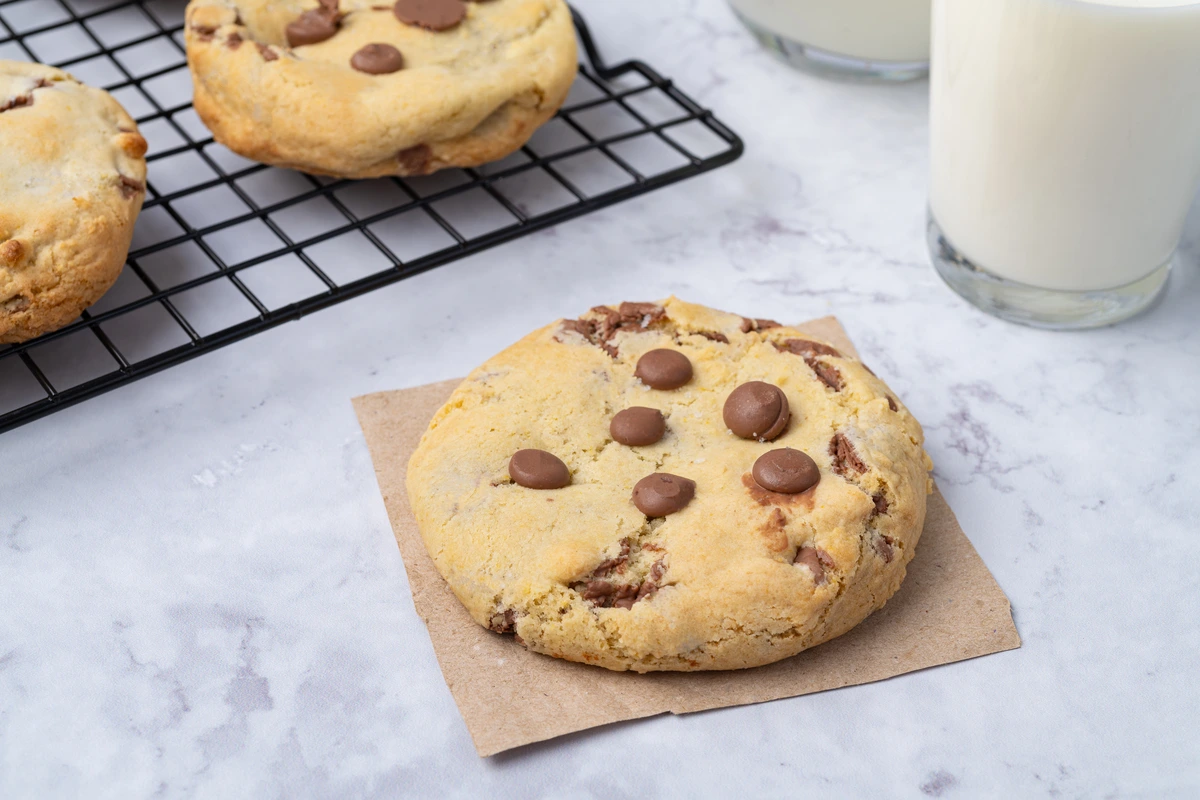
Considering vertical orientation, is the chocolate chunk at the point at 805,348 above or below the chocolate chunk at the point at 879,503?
above

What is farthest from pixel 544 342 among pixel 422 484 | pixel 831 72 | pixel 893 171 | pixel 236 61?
pixel 831 72

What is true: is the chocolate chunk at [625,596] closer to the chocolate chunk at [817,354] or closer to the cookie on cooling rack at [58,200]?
the chocolate chunk at [817,354]

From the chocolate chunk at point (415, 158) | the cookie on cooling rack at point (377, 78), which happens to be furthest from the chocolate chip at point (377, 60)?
the chocolate chunk at point (415, 158)

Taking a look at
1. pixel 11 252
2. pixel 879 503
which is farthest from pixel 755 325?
pixel 11 252

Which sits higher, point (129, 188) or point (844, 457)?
point (129, 188)

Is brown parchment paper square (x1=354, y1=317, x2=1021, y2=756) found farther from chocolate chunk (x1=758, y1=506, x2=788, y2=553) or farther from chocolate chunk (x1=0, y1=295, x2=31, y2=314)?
chocolate chunk (x1=0, y1=295, x2=31, y2=314)

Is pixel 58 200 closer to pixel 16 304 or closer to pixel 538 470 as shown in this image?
pixel 16 304
